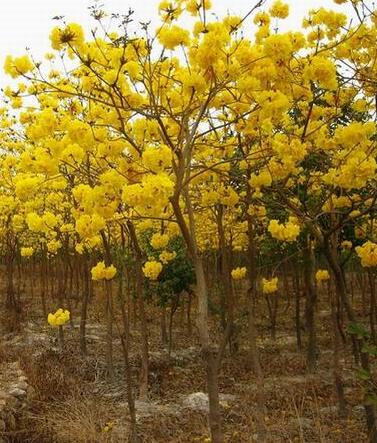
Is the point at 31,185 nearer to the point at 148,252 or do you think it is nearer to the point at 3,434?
the point at 3,434

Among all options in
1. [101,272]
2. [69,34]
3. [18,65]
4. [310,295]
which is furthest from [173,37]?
[310,295]

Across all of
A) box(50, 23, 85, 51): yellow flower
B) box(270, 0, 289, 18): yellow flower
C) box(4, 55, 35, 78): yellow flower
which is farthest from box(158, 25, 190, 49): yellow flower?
box(270, 0, 289, 18): yellow flower

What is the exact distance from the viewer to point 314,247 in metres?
8.95

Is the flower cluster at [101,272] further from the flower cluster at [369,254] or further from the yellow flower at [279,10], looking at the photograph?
the yellow flower at [279,10]

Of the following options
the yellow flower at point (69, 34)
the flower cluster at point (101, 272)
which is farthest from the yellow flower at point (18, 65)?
the flower cluster at point (101, 272)

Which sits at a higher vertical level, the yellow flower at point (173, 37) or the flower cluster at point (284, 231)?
the yellow flower at point (173, 37)

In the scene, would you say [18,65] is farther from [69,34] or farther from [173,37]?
[173,37]

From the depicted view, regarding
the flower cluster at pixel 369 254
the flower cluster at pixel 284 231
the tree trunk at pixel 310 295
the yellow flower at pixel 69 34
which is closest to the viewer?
the yellow flower at pixel 69 34

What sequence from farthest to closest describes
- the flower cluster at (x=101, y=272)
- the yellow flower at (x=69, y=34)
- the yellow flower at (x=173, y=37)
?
the flower cluster at (x=101, y=272) < the yellow flower at (x=173, y=37) < the yellow flower at (x=69, y=34)

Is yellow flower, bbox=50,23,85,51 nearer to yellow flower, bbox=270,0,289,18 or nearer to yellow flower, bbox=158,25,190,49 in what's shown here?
yellow flower, bbox=158,25,190,49

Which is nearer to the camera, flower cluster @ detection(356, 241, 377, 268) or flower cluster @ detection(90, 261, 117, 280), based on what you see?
flower cluster @ detection(356, 241, 377, 268)

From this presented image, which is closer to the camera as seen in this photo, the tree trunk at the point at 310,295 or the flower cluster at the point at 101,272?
the flower cluster at the point at 101,272

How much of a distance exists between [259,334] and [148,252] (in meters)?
3.54

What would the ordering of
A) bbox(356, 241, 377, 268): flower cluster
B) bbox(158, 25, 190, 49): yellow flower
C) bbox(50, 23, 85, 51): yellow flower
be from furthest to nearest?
bbox(356, 241, 377, 268): flower cluster → bbox(158, 25, 190, 49): yellow flower → bbox(50, 23, 85, 51): yellow flower
